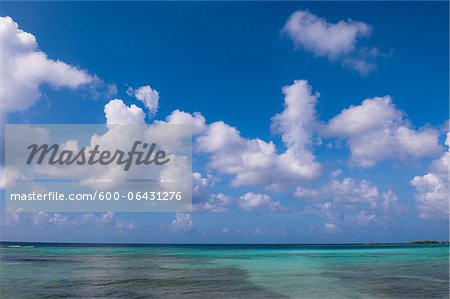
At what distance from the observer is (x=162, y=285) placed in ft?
63.1

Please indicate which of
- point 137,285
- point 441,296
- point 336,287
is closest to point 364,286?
point 336,287

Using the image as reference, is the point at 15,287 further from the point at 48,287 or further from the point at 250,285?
the point at 250,285

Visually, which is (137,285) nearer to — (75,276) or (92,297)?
(92,297)

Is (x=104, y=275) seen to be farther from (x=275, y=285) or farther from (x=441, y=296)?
(x=441, y=296)

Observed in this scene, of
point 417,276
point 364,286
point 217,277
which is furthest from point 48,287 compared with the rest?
point 417,276

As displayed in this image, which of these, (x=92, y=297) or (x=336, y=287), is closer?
(x=92, y=297)

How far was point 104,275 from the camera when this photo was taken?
932 inches

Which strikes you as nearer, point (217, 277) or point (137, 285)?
point (137, 285)

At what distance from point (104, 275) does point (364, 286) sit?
1407 cm

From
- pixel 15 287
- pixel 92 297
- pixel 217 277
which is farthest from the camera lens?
pixel 217 277

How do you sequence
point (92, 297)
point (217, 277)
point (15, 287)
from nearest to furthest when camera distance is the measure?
point (92, 297), point (15, 287), point (217, 277)

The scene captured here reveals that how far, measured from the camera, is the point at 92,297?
16.1 metres

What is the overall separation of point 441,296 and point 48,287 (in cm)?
1652

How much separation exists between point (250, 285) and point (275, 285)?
117 cm
